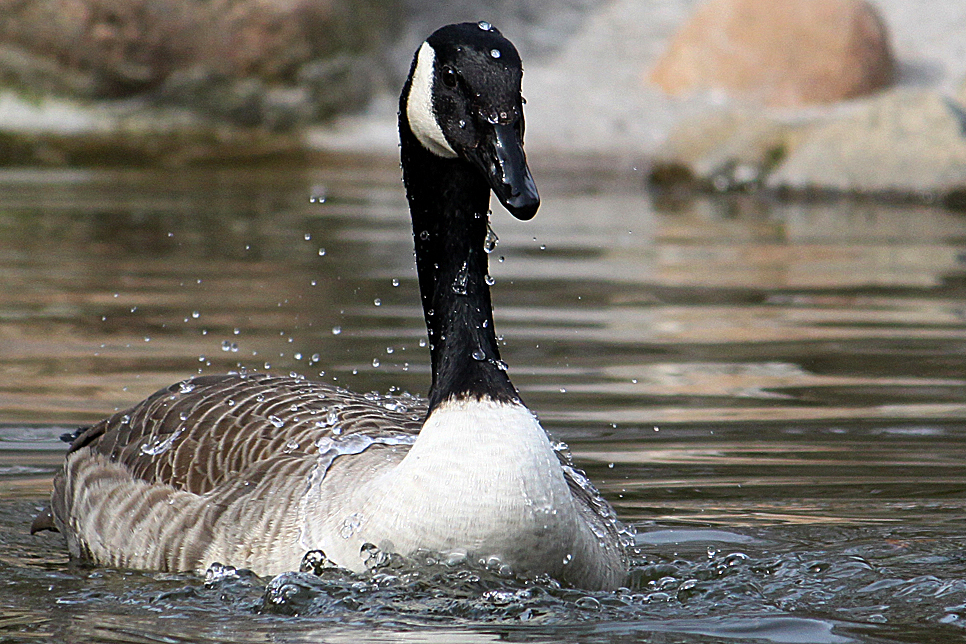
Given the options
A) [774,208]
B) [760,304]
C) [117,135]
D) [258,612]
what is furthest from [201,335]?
[117,135]

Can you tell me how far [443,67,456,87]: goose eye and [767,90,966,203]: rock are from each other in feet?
53.3

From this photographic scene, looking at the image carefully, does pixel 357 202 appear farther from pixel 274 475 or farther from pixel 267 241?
pixel 274 475

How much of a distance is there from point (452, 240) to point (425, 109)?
510 mm

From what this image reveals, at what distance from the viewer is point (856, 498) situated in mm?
6738

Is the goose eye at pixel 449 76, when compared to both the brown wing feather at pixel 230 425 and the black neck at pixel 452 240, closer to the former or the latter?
the black neck at pixel 452 240

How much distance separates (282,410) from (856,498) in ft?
8.40

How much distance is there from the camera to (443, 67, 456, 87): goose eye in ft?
17.2

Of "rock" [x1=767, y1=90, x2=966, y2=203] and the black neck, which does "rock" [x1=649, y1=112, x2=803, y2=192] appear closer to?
"rock" [x1=767, y1=90, x2=966, y2=203]

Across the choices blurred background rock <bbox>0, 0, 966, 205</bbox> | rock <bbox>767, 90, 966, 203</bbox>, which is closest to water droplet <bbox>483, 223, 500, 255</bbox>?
rock <bbox>767, 90, 966, 203</bbox>

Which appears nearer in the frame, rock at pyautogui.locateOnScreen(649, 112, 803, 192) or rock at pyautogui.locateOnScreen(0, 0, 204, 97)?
rock at pyautogui.locateOnScreen(649, 112, 803, 192)

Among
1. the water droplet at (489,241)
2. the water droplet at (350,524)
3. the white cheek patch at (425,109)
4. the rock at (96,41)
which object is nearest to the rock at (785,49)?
the rock at (96,41)

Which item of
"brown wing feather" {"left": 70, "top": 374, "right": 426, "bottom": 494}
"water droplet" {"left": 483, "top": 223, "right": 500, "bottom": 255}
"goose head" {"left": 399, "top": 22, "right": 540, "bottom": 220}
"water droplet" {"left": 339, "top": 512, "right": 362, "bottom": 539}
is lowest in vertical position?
"water droplet" {"left": 339, "top": 512, "right": 362, "bottom": 539}

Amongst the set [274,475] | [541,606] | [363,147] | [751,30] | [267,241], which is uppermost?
[751,30]

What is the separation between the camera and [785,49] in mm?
25609
